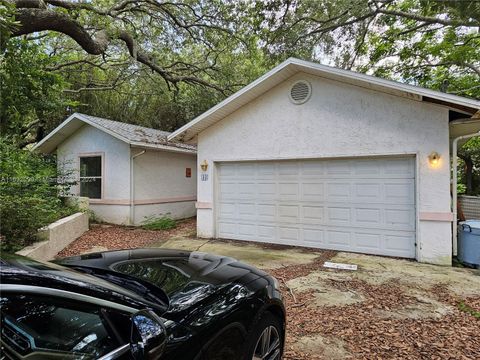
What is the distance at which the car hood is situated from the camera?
7.30ft

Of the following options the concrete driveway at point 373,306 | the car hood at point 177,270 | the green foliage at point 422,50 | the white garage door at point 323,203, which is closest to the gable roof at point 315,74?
the white garage door at point 323,203

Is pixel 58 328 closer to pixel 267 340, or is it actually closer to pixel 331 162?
A: pixel 267 340

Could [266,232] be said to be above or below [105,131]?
below

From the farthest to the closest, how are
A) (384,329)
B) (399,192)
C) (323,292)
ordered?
1. (399,192)
2. (323,292)
3. (384,329)

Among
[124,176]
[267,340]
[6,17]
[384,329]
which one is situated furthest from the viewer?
[124,176]

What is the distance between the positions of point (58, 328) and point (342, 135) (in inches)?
276

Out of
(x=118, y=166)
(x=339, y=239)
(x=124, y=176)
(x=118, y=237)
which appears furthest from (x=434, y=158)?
(x=118, y=166)

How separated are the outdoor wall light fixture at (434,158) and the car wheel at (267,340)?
5443 millimetres

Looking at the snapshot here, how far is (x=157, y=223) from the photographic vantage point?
11008 mm

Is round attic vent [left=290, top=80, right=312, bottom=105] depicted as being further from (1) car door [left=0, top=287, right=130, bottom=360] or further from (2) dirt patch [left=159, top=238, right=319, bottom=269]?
(1) car door [left=0, top=287, right=130, bottom=360]

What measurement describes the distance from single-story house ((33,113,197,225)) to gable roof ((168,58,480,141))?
234 cm

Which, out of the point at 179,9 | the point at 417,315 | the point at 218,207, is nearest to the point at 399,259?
the point at 417,315

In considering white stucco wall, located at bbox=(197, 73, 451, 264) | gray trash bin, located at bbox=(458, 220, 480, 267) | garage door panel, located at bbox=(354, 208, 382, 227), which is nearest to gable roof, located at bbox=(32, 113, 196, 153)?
white stucco wall, located at bbox=(197, 73, 451, 264)

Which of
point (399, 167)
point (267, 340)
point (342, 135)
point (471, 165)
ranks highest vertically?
point (342, 135)
